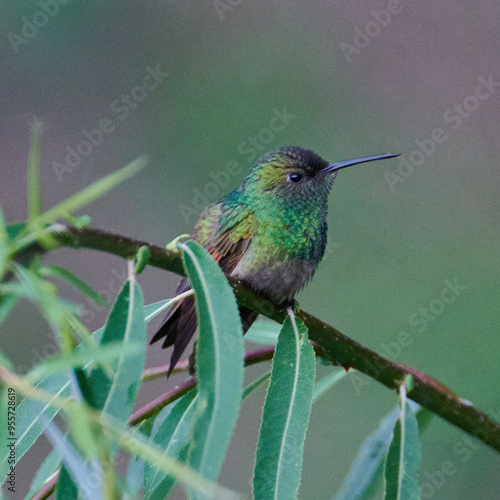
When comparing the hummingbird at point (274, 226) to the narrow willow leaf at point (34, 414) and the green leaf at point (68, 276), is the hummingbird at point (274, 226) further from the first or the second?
the green leaf at point (68, 276)

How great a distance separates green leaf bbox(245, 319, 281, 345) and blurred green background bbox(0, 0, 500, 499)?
260cm

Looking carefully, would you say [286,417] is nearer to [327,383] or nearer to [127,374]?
[127,374]

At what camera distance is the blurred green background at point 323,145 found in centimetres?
474

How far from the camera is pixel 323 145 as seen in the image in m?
5.57

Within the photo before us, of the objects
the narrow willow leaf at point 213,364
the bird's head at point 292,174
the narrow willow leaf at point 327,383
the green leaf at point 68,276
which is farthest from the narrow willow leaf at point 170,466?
the bird's head at point 292,174

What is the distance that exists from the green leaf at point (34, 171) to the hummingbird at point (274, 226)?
4.11 feet

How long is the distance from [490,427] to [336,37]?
17.8ft

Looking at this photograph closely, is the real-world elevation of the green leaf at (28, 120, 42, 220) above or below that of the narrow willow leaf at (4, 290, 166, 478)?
above

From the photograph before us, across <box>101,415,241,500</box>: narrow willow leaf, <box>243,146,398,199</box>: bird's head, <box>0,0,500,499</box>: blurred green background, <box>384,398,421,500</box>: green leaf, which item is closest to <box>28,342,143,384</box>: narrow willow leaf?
<box>101,415,241,500</box>: narrow willow leaf

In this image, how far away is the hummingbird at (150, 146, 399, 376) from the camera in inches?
86.6

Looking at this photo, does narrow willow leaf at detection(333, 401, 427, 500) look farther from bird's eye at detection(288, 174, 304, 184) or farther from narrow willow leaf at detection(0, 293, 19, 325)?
narrow willow leaf at detection(0, 293, 19, 325)

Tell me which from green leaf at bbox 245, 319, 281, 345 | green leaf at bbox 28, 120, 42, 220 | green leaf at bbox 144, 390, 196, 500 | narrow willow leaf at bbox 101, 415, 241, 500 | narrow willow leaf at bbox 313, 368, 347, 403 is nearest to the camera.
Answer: narrow willow leaf at bbox 101, 415, 241, 500

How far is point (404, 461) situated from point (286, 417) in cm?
34

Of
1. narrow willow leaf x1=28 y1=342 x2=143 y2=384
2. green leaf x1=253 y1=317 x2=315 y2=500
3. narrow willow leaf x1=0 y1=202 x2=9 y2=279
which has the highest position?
narrow willow leaf x1=0 y1=202 x2=9 y2=279
